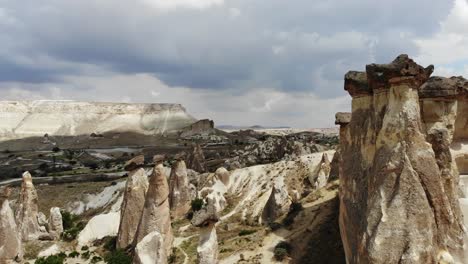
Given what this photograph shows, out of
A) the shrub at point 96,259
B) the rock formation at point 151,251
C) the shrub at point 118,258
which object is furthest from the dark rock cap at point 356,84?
the shrub at point 96,259

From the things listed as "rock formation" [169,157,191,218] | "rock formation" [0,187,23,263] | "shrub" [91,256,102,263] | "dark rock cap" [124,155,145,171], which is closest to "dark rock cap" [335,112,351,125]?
"dark rock cap" [124,155,145,171]

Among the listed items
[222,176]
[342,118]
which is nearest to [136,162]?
[342,118]

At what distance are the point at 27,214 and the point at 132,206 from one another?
36.8 feet

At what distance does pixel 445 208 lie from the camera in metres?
16.1

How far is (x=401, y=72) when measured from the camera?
16391 millimetres

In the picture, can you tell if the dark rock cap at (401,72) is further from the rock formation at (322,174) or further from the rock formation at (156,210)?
the rock formation at (322,174)

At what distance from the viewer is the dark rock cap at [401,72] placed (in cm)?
1639

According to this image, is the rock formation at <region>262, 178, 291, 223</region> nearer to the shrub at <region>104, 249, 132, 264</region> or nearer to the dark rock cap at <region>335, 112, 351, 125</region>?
the dark rock cap at <region>335, 112, 351, 125</region>

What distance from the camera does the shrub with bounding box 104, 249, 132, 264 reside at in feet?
89.0

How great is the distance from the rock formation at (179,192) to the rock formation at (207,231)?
2155 cm

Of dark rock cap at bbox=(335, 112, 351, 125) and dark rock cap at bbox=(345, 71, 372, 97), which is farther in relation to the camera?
dark rock cap at bbox=(335, 112, 351, 125)

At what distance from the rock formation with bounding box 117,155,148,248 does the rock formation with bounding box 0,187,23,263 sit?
5987 millimetres

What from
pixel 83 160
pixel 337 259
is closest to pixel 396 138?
pixel 337 259

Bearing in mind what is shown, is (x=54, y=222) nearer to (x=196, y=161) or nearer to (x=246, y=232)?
(x=246, y=232)
